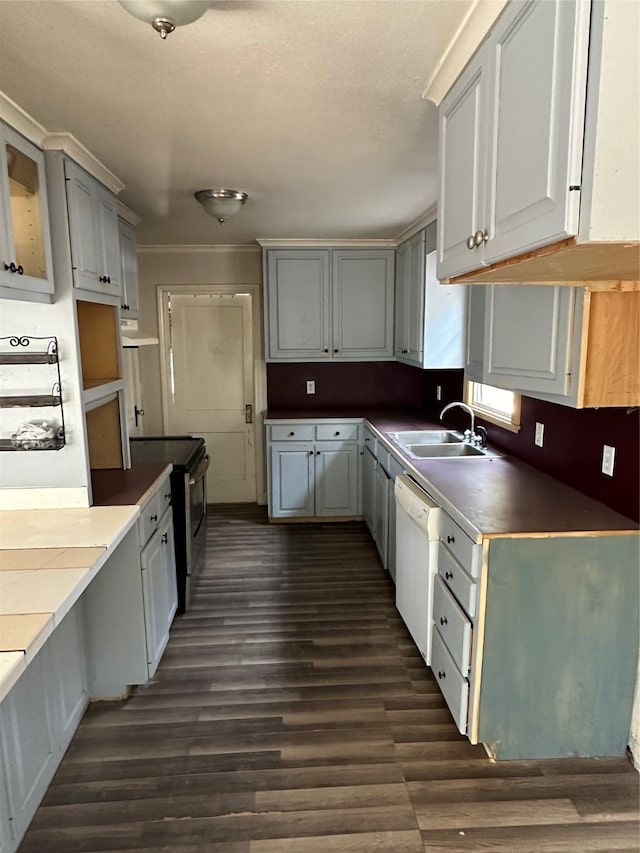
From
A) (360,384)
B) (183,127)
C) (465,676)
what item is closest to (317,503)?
(360,384)

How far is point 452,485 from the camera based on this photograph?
2.41m

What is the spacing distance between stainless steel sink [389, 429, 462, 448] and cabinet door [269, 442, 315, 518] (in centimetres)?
96

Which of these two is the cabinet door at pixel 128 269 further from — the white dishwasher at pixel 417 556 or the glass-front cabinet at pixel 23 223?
the white dishwasher at pixel 417 556

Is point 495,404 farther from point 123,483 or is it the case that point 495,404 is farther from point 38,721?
point 38,721

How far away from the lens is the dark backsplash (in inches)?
78.5

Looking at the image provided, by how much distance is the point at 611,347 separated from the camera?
5.77 feet

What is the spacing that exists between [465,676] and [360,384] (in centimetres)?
319

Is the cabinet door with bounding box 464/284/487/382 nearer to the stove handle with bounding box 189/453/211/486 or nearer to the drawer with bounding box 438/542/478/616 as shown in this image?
the drawer with bounding box 438/542/478/616

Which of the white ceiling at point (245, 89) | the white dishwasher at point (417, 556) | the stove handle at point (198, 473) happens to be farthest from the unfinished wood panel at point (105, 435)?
the white dishwasher at point (417, 556)

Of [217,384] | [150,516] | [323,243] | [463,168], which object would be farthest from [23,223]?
[217,384]

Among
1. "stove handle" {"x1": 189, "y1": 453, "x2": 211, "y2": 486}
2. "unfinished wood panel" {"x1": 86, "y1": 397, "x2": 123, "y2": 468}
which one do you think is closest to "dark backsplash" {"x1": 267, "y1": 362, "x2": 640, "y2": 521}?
"stove handle" {"x1": 189, "y1": 453, "x2": 211, "y2": 486}

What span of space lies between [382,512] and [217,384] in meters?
2.13

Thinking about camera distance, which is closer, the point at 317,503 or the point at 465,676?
the point at 465,676

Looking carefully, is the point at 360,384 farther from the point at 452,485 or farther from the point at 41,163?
the point at 41,163
